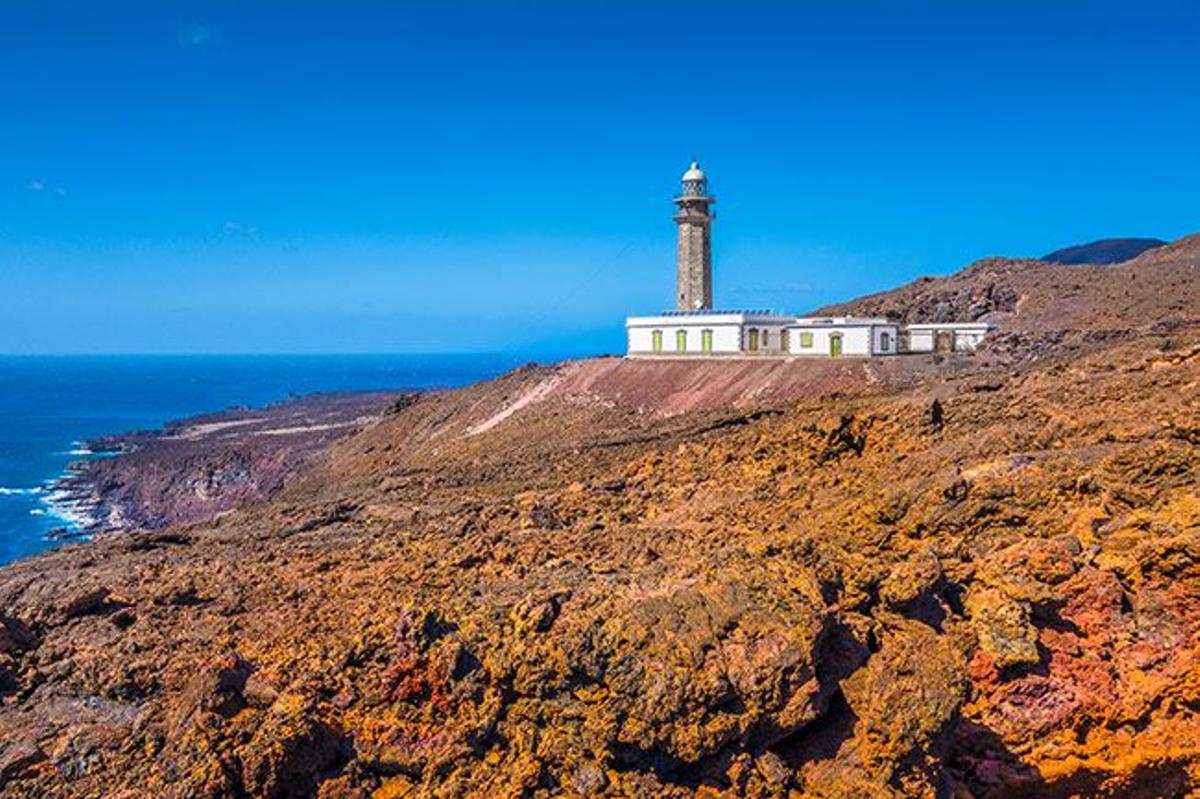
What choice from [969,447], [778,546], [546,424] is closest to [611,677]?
[778,546]

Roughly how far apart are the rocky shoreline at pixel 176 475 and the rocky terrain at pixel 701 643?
141ft

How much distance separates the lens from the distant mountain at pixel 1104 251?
128000mm

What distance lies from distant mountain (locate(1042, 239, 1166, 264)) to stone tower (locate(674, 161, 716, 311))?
305 feet

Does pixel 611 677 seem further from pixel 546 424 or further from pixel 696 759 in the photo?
pixel 546 424

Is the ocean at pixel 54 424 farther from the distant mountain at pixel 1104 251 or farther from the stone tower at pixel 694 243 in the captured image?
the distant mountain at pixel 1104 251

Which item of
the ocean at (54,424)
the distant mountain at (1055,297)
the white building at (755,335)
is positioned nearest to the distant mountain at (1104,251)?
the distant mountain at (1055,297)

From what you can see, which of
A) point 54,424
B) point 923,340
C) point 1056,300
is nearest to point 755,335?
point 923,340

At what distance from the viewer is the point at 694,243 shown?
53.0 meters

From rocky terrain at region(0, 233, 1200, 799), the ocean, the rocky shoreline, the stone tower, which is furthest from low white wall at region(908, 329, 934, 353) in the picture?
the ocean

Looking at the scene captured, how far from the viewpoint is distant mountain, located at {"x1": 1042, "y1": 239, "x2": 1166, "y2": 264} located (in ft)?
420

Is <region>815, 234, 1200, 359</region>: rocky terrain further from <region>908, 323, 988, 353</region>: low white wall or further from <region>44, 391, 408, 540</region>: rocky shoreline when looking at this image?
<region>44, 391, 408, 540</region>: rocky shoreline

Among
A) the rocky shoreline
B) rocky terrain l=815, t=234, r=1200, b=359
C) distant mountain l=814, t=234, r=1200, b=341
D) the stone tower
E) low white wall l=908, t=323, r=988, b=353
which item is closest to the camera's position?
rocky terrain l=815, t=234, r=1200, b=359

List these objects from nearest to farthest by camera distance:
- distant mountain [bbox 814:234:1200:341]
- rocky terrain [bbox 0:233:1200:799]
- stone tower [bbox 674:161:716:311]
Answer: rocky terrain [bbox 0:233:1200:799], distant mountain [bbox 814:234:1200:341], stone tower [bbox 674:161:716:311]

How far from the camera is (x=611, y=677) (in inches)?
315
